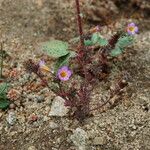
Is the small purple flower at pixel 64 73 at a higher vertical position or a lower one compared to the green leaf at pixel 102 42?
lower

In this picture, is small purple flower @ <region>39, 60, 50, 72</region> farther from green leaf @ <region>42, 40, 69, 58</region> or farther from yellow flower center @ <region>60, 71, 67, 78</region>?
yellow flower center @ <region>60, 71, 67, 78</region>

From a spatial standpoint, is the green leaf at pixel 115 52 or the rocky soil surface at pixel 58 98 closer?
the rocky soil surface at pixel 58 98

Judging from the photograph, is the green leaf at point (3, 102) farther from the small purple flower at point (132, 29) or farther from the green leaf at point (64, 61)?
the small purple flower at point (132, 29)

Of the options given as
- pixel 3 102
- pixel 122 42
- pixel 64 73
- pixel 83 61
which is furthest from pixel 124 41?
pixel 3 102

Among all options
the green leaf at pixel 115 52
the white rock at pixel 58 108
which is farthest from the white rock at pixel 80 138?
the green leaf at pixel 115 52

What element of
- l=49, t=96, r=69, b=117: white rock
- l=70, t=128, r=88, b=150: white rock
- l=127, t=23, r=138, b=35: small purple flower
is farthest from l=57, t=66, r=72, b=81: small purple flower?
l=127, t=23, r=138, b=35: small purple flower

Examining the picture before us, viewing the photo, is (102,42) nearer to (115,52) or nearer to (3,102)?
(115,52)

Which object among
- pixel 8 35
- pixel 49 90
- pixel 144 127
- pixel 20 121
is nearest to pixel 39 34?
pixel 8 35
